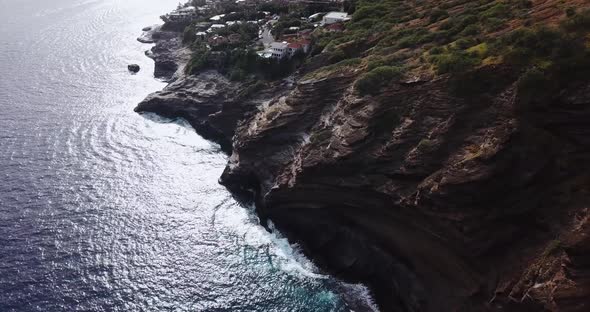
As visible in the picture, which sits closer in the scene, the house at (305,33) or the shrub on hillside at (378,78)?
the shrub on hillside at (378,78)

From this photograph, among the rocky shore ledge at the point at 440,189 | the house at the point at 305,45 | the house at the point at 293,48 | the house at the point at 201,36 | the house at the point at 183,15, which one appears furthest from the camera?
the house at the point at 183,15

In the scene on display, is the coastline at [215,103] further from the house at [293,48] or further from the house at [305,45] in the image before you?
the house at [305,45]

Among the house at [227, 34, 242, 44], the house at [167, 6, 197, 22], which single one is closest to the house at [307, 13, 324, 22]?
the house at [227, 34, 242, 44]

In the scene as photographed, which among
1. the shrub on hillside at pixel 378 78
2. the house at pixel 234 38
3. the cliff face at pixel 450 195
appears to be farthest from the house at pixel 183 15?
the shrub on hillside at pixel 378 78

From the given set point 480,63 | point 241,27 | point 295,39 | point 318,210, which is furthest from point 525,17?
point 241,27

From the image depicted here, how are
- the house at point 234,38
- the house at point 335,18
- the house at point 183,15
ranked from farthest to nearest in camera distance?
1. the house at point 183,15
2. the house at point 234,38
3. the house at point 335,18

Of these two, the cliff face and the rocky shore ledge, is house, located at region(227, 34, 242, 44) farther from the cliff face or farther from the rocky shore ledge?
the cliff face
